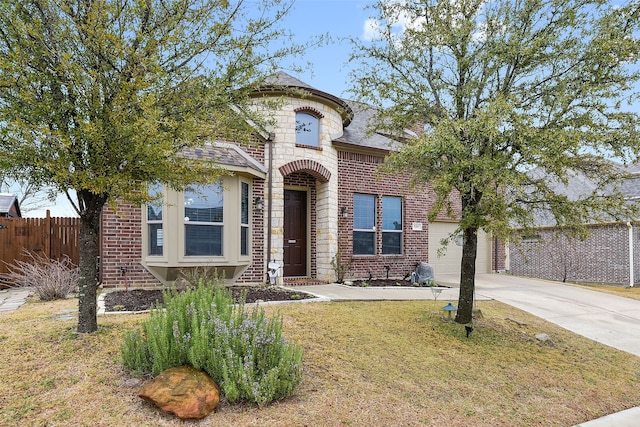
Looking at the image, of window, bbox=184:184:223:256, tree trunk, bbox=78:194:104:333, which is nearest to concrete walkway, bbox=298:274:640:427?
window, bbox=184:184:223:256

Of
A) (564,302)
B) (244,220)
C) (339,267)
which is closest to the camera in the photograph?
(564,302)

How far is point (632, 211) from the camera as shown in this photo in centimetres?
530

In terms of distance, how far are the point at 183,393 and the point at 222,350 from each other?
468 millimetres

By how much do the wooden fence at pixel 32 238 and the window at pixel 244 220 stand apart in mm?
4161

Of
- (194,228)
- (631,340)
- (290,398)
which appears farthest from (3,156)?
(631,340)

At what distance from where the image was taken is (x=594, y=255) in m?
16.2

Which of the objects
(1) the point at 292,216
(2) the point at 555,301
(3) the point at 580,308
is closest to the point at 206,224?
(1) the point at 292,216

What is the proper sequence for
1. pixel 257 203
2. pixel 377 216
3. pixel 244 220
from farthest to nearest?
pixel 377 216
pixel 257 203
pixel 244 220

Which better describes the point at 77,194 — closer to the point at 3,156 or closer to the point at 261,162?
the point at 3,156

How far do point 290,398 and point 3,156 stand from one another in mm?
3518

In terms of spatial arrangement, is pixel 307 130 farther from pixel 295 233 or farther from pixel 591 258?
pixel 591 258

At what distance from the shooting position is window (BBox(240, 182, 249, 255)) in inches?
362

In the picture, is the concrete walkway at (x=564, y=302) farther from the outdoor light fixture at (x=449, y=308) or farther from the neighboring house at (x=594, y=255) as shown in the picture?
the neighboring house at (x=594, y=255)

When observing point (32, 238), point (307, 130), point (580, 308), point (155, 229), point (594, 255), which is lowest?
point (580, 308)
